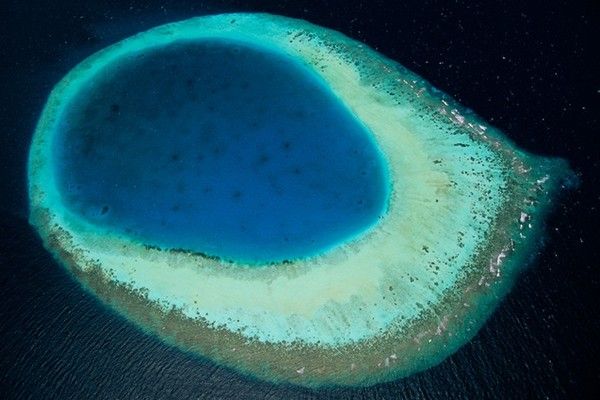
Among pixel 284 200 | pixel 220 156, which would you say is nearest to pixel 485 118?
pixel 284 200

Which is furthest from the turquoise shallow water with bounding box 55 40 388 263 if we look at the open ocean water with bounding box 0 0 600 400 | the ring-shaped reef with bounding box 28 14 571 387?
the open ocean water with bounding box 0 0 600 400

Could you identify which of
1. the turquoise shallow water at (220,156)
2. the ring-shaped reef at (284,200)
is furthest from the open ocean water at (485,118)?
the turquoise shallow water at (220,156)

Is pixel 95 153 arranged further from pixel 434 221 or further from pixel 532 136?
pixel 532 136

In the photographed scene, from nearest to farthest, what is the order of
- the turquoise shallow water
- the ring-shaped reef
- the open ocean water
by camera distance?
the open ocean water, the ring-shaped reef, the turquoise shallow water

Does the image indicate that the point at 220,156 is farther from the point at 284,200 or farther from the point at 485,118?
the point at 485,118

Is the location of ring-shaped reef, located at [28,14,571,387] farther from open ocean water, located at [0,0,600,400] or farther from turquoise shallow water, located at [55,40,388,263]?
Answer: open ocean water, located at [0,0,600,400]

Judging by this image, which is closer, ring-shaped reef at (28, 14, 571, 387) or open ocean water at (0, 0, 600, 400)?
open ocean water at (0, 0, 600, 400)

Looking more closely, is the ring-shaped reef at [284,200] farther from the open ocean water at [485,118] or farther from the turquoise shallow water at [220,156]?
the open ocean water at [485,118]
